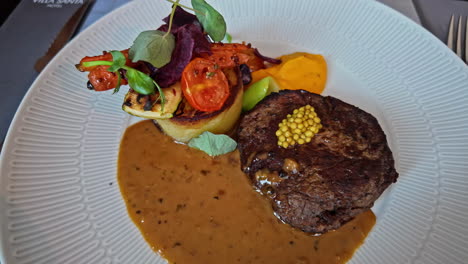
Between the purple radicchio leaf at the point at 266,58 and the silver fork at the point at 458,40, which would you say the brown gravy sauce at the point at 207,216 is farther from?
the silver fork at the point at 458,40

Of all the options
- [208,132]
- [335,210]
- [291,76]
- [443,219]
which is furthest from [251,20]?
[443,219]

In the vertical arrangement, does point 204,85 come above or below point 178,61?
below

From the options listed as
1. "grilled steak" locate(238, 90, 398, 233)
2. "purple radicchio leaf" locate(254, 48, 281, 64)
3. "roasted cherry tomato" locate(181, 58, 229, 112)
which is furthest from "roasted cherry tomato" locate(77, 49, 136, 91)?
"purple radicchio leaf" locate(254, 48, 281, 64)

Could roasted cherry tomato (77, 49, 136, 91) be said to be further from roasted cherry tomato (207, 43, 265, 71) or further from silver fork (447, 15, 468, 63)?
silver fork (447, 15, 468, 63)

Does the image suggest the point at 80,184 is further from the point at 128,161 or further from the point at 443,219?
the point at 443,219

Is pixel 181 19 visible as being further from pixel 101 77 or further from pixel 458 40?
pixel 458 40

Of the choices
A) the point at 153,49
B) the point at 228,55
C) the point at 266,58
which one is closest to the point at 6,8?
the point at 153,49

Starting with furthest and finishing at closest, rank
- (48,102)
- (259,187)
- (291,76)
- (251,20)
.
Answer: (251,20) → (291,76) → (48,102) → (259,187)
